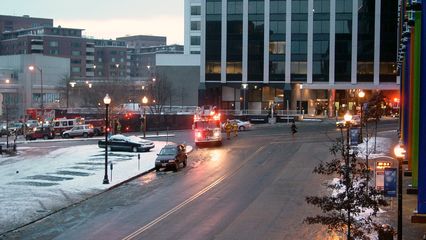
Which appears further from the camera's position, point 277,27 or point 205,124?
point 277,27

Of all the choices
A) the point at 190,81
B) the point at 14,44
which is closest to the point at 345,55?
the point at 190,81

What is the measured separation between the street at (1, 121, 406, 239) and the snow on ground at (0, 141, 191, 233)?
1032 mm

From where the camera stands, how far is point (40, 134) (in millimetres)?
75625

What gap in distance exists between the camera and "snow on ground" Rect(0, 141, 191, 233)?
94.7 feet

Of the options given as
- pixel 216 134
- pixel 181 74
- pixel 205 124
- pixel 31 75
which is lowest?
pixel 216 134

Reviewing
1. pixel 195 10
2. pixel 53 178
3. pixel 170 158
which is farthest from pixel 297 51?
pixel 53 178

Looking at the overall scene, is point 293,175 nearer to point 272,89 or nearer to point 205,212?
point 205,212

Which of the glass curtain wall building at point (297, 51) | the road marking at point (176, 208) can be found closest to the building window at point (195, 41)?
the glass curtain wall building at point (297, 51)

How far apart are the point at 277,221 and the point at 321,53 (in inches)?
2943

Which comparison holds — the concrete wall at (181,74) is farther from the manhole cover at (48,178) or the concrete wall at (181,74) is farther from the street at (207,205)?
the manhole cover at (48,178)

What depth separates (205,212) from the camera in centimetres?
2709

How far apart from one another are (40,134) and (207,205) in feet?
167

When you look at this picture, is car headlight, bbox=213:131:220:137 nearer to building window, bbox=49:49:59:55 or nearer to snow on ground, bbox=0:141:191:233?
snow on ground, bbox=0:141:191:233

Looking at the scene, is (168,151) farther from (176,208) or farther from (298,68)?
(298,68)
